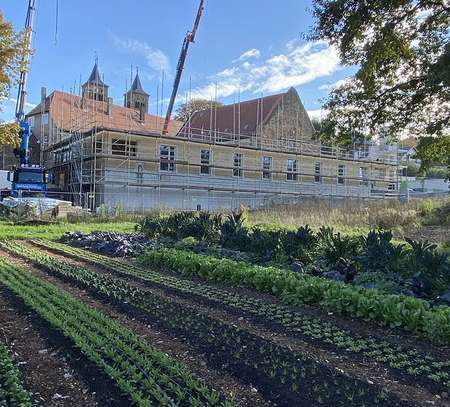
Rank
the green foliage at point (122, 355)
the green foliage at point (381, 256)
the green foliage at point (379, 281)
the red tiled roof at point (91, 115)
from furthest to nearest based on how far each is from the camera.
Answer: the red tiled roof at point (91, 115)
the green foliage at point (381, 256)
the green foliage at point (379, 281)
the green foliage at point (122, 355)

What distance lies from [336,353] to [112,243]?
7058mm

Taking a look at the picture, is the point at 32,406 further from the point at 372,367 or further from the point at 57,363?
the point at 372,367

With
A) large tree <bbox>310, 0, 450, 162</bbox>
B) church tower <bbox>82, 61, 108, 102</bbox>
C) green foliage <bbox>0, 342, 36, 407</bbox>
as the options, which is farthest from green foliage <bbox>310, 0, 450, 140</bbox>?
church tower <bbox>82, 61, 108, 102</bbox>

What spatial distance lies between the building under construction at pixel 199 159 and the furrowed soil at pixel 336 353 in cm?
1826

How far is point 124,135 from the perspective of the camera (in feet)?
95.0

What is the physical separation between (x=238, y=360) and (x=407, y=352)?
137cm

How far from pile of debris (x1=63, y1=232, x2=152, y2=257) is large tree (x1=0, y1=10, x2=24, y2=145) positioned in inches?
116

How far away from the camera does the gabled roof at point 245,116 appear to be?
40.9 metres

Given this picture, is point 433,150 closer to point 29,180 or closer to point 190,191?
point 190,191

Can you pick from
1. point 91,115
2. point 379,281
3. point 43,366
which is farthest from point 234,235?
point 91,115

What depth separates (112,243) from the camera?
32.5ft

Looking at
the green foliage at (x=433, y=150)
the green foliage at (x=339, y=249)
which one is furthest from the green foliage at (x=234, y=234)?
the green foliage at (x=433, y=150)

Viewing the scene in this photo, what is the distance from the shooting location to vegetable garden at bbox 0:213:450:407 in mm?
2945

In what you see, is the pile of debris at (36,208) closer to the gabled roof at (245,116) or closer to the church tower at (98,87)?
the gabled roof at (245,116)
